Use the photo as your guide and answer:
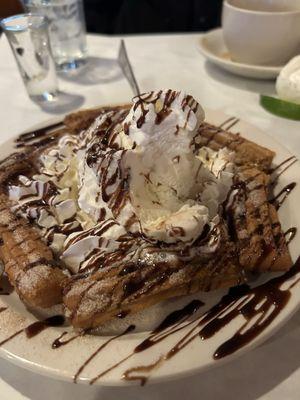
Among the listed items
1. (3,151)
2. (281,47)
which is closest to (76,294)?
(3,151)

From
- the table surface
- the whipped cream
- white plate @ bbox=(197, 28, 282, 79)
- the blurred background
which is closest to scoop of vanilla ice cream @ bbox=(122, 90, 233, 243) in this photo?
the whipped cream

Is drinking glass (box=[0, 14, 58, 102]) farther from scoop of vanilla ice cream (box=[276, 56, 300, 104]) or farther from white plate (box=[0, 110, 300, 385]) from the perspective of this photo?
white plate (box=[0, 110, 300, 385])

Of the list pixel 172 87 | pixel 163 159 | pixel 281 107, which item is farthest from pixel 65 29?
pixel 163 159

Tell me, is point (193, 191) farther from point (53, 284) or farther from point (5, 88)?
point (5, 88)

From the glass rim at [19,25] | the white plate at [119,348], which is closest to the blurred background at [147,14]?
the glass rim at [19,25]

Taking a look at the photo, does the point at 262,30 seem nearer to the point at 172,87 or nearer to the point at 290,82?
the point at 290,82
